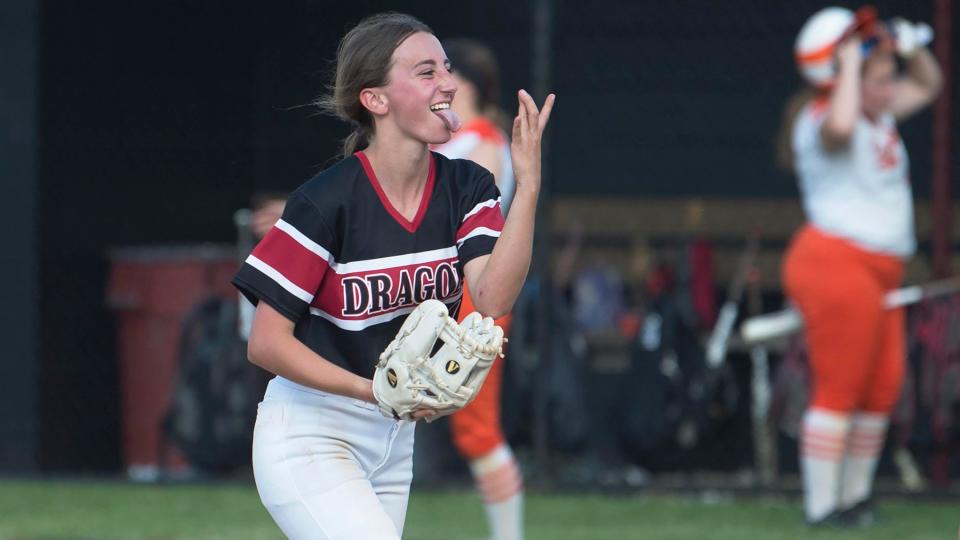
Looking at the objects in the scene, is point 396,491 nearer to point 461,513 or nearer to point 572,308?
point 461,513

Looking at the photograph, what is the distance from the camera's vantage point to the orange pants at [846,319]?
21.6 feet

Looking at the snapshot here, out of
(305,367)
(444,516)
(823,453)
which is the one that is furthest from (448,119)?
(444,516)

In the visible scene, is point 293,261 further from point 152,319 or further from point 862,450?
point 152,319

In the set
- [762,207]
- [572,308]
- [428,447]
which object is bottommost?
[428,447]

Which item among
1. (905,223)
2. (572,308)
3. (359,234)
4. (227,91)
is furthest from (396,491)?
(227,91)

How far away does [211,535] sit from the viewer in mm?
6770

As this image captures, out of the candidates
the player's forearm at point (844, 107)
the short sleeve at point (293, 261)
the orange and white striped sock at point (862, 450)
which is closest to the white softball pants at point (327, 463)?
the short sleeve at point (293, 261)

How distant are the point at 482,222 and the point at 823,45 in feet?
11.6

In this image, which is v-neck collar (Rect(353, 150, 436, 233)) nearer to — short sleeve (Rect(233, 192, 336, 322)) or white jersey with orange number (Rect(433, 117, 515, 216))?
short sleeve (Rect(233, 192, 336, 322))

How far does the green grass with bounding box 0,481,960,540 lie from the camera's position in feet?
22.2

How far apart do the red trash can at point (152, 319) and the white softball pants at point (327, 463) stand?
550 cm

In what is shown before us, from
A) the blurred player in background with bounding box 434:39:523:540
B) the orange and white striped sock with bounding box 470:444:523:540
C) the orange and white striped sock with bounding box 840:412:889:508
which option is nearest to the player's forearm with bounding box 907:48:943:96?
the orange and white striped sock with bounding box 840:412:889:508

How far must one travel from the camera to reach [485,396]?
5.75 meters

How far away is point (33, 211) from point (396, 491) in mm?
5494
